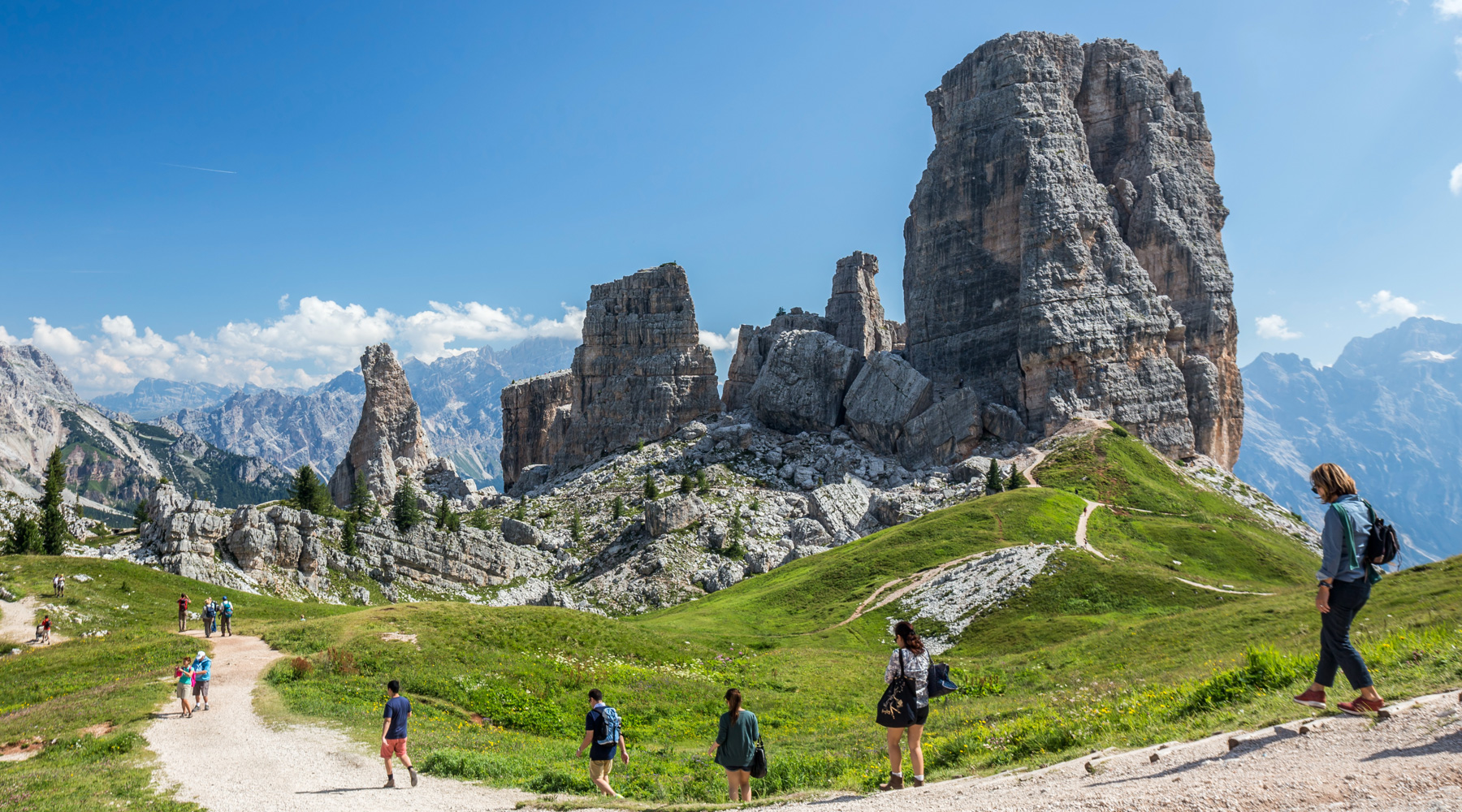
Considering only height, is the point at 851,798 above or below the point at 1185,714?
below

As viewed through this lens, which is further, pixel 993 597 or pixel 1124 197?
pixel 1124 197

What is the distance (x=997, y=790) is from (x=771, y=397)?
12598 centimetres

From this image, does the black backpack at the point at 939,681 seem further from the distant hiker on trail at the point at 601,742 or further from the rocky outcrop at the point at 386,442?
the rocky outcrop at the point at 386,442

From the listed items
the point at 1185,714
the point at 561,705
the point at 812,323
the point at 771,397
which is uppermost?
the point at 812,323

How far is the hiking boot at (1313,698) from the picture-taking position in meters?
12.2

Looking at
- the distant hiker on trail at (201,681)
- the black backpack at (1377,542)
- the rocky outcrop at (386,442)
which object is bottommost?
the distant hiker on trail at (201,681)

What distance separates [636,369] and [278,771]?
12758cm

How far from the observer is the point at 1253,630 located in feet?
99.2

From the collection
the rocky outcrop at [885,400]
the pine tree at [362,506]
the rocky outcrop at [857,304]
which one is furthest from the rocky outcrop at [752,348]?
the pine tree at [362,506]

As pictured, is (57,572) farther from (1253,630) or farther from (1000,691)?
(1253,630)

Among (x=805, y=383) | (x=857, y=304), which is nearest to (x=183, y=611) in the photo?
(x=805, y=383)

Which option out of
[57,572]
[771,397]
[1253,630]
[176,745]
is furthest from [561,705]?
[771,397]

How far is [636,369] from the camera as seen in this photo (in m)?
145

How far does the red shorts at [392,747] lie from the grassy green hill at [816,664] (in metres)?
1.25
